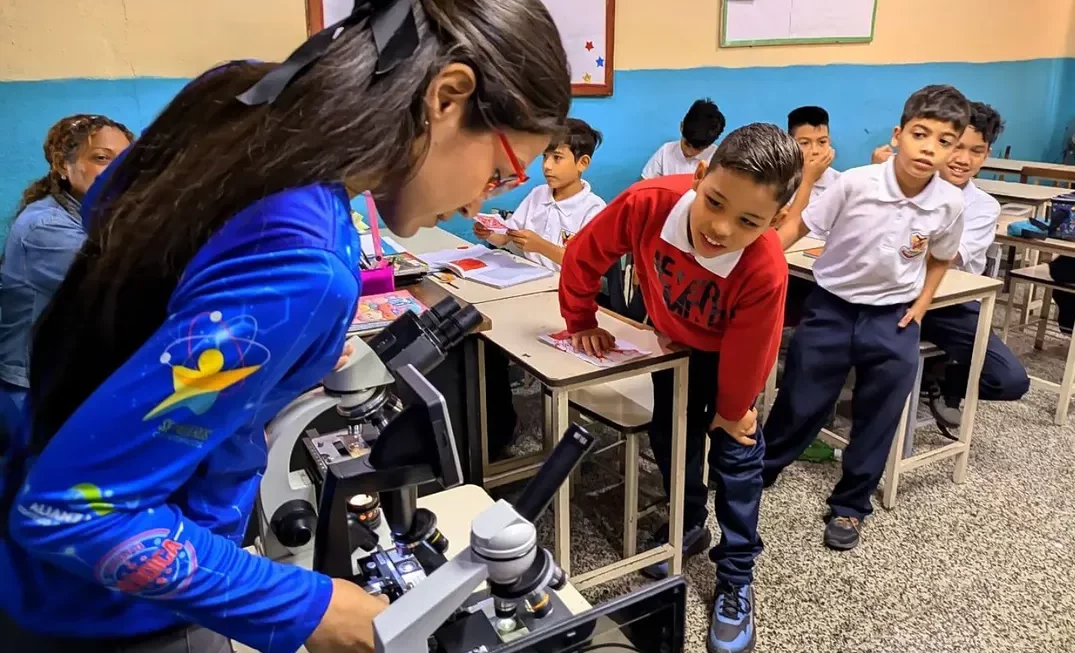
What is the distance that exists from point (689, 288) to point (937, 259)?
95 centimetres

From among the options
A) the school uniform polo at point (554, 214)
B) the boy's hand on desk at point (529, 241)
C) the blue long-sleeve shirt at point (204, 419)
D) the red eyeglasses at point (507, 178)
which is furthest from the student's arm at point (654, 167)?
the blue long-sleeve shirt at point (204, 419)

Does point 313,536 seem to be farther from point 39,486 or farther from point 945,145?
point 945,145

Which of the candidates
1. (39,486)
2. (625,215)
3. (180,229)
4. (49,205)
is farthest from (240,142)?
(49,205)

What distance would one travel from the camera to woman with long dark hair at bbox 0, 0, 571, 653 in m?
0.57

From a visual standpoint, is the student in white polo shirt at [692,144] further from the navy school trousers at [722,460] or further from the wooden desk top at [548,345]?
the navy school trousers at [722,460]

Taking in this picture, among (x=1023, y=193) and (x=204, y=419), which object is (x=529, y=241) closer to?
(x=204, y=419)

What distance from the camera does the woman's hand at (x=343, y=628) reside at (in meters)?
0.70

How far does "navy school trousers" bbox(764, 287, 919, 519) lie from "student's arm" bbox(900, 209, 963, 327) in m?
0.03

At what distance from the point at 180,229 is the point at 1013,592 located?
233cm

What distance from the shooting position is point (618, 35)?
145 inches

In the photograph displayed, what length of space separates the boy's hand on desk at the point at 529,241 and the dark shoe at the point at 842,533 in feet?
4.30

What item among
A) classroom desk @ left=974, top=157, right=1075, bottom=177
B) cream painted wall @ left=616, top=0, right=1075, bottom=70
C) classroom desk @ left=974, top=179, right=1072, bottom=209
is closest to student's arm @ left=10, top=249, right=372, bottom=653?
cream painted wall @ left=616, top=0, right=1075, bottom=70

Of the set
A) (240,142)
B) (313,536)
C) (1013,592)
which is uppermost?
(240,142)

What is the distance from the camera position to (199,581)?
2.06 feet
